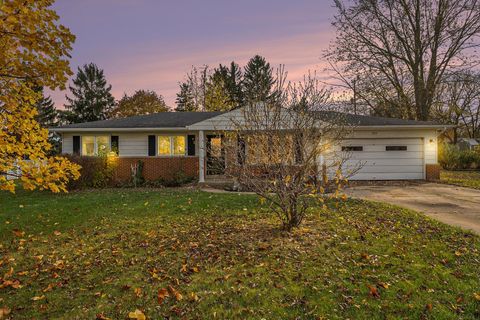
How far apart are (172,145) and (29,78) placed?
12.1 metres

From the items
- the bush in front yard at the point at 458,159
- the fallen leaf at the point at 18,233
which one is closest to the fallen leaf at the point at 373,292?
the fallen leaf at the point at 18,233

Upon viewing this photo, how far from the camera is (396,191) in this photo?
11172mm

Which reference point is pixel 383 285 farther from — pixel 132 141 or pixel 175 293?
pixel 132 141

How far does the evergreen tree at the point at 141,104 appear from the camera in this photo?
40.8m

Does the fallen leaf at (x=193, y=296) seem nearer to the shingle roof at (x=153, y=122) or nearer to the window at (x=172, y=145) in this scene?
the shingle roof at (x=153, y=122)

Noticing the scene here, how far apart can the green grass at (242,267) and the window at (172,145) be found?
336 inches

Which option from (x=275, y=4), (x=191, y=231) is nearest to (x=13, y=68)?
(x=191, y=231)

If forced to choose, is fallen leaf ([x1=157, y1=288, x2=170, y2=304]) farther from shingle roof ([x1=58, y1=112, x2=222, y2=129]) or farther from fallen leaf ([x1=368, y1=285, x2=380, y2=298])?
shingle roof ([x1=58, y1=112, x2=222, y2=129])

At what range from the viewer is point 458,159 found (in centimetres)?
2059

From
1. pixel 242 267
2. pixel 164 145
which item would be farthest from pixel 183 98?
pixel 242 267

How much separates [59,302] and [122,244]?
191 cm

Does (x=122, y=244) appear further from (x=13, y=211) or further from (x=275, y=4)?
(x=275, y=4)

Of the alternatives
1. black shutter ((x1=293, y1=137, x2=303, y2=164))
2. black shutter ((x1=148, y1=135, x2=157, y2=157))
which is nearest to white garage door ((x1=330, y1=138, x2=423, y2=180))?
black shutter ((x1=148, y1=135, x2=157, y2=157))

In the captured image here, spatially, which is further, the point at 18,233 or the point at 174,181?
the point at 174,181
